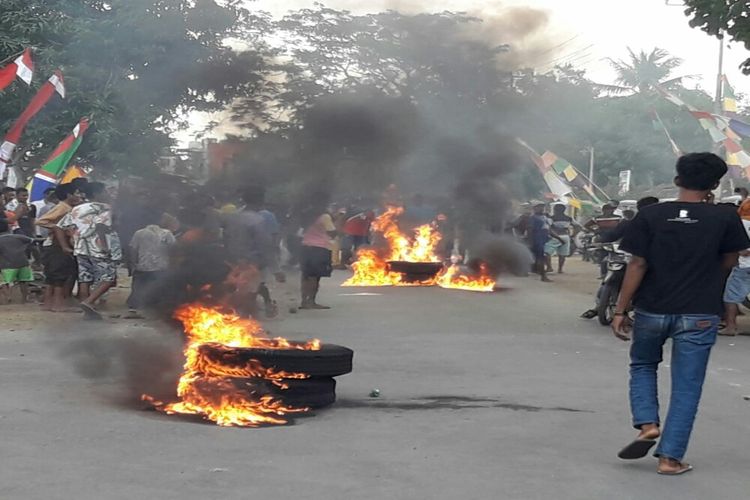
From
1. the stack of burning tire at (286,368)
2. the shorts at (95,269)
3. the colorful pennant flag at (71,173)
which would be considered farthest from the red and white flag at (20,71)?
the stack of burning tire at (286,368)

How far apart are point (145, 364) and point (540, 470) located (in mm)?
3385

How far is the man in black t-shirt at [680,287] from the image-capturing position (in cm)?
518

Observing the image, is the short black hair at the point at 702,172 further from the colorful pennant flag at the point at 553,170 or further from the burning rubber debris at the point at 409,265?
the colorful pennant flag at the point at 553,170

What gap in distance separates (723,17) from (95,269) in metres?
8.73

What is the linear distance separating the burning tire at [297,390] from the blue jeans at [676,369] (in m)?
2.21

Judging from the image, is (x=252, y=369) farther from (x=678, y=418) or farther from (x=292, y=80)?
(x=292, y=80)

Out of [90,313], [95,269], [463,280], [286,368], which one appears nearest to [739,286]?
[286,368]

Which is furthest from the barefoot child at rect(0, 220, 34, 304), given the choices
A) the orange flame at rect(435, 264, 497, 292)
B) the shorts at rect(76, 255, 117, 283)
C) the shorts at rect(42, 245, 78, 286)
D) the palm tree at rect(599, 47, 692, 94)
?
the palm tree at rect(599, 47, 692, 94)

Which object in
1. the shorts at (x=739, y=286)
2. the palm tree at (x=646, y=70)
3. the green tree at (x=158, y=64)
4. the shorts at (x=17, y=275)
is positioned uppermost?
the palm tree at (x=646, y=70)

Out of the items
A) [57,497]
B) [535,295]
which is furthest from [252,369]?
[535,295]

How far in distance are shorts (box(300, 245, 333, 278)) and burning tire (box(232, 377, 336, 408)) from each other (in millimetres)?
6889

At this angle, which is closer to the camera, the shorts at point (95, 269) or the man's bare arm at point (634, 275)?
the man's bare arm at point (634, 275)

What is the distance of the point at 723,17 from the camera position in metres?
13.0

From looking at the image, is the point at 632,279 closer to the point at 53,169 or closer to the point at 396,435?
the point at 396,435
